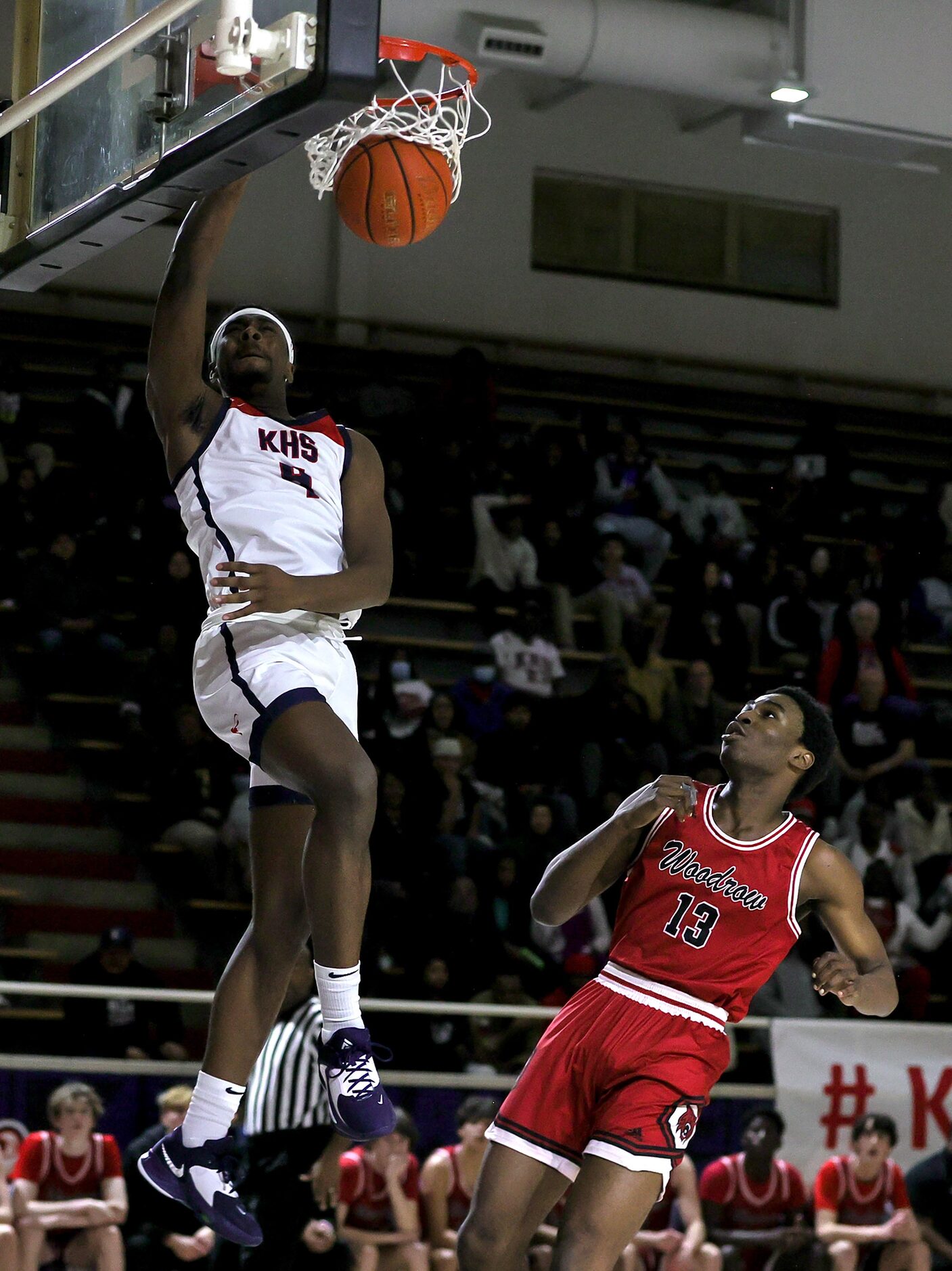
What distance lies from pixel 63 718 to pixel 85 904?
4.33 feet

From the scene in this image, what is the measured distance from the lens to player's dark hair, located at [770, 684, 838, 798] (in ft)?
17.4

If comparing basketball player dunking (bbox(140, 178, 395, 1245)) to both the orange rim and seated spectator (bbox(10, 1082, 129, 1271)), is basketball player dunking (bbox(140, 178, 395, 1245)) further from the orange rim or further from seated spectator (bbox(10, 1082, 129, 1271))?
seated spectator (bbox(10, 1082, 129, 1271))

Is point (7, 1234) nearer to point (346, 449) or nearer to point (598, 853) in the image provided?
point (598, 853)

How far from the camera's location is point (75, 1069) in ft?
28.2

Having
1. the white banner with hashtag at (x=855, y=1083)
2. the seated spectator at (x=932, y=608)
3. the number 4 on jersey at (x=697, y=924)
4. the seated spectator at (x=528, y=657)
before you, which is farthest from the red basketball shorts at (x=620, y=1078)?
the seated spectator at (x=932, y=608)

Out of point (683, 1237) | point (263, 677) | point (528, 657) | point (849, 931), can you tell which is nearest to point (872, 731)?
point (528, 657)

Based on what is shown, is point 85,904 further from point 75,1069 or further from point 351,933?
point 351,933

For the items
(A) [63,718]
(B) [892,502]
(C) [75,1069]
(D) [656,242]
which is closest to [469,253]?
(D) [656,242]

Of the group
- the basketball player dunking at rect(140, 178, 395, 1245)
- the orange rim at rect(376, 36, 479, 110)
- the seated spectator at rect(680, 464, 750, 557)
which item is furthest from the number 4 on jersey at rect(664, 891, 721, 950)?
the seated spectator at rect(680, 464, 750, 557)

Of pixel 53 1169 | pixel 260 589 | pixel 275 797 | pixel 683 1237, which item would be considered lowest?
pixel 683 1237

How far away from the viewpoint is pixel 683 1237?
357 inches

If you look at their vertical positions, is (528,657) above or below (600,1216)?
above

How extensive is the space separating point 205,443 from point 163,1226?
4.99 metres

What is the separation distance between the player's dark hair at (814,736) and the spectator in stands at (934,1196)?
4.98m
